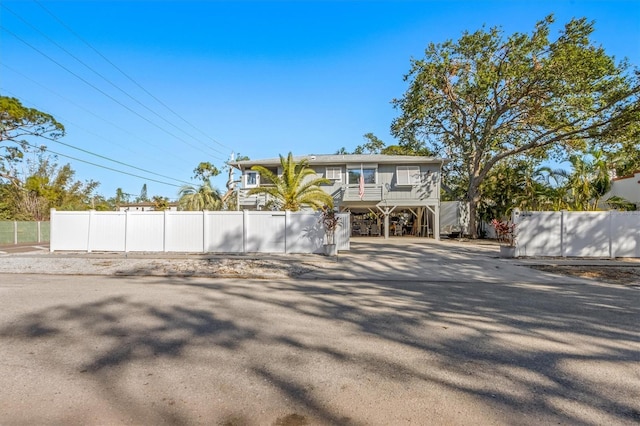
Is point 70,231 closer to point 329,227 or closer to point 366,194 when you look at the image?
point 329,227

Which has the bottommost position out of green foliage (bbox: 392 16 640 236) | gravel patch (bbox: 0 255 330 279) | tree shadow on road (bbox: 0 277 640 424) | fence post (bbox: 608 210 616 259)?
gravel patch (bbox: 0 255 330 279)

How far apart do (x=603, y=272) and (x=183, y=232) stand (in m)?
15.8

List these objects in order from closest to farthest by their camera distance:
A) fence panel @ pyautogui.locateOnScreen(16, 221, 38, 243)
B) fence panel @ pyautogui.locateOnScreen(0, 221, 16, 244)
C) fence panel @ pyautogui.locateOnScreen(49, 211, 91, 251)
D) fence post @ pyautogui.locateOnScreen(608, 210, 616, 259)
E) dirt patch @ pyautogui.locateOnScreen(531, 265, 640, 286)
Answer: dirt patch @ pyautogui.locateOnScreen(531, 265, 640, 286) → fence post @ pyautogui.locateOnScreen(608, 210, 616, 259) → fence panel @ pyautogui.locateOnScreen(49, 211, 91, 251) → fence panel @ pyautogui.locateOnScreen(0, 221, 16, 244) → fence panel @ pyautogui.locateOnScreen(16, 221, 38, 243)

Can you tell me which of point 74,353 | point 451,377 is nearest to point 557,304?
point 451,377

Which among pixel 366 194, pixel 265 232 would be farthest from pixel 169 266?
pixel 366 194

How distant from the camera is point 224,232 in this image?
631 inches

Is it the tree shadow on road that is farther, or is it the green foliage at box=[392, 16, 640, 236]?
the green foliage at box=[392, 16, 640, 236]

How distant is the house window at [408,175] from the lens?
2514 cm

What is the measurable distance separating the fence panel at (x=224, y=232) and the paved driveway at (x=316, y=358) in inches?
324

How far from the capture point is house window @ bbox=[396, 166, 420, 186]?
2514 centimetres

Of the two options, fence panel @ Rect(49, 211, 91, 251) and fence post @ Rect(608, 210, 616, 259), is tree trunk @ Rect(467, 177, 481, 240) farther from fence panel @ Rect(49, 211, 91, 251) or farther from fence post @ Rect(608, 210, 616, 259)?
fence panel @ Rect(49, 211, 91, 251)

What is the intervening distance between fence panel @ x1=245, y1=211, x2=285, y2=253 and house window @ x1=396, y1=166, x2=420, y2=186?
39.8 feet

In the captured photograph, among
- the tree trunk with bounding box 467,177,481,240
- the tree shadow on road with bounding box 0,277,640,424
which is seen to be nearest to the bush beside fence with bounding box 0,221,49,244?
the tree shadow on road with bounding box 0,277,640,424

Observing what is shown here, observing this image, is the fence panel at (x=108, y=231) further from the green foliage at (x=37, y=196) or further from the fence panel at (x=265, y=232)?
the green foliage at (x=37, y=196)
